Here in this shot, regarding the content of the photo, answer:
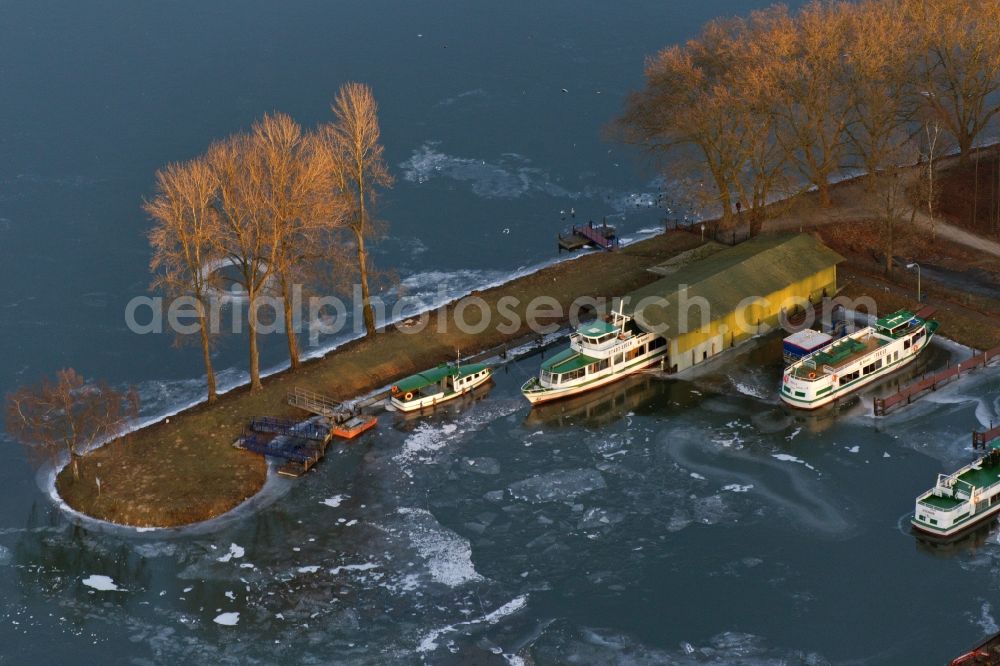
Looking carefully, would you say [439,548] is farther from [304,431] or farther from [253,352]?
[253,352]

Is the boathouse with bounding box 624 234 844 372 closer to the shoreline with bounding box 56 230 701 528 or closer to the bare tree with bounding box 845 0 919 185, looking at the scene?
the shoreline with bounding box 56 230 701 528

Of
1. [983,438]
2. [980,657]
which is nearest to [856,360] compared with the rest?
[983,438]

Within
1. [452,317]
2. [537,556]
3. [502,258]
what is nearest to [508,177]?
[502,258]

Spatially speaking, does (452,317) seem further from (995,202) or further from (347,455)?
(995,202)

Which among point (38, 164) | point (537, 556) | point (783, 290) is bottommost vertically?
point (537, 556)

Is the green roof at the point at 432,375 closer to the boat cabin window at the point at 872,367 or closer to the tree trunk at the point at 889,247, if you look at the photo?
the boat cabin window at the point at 872,367
